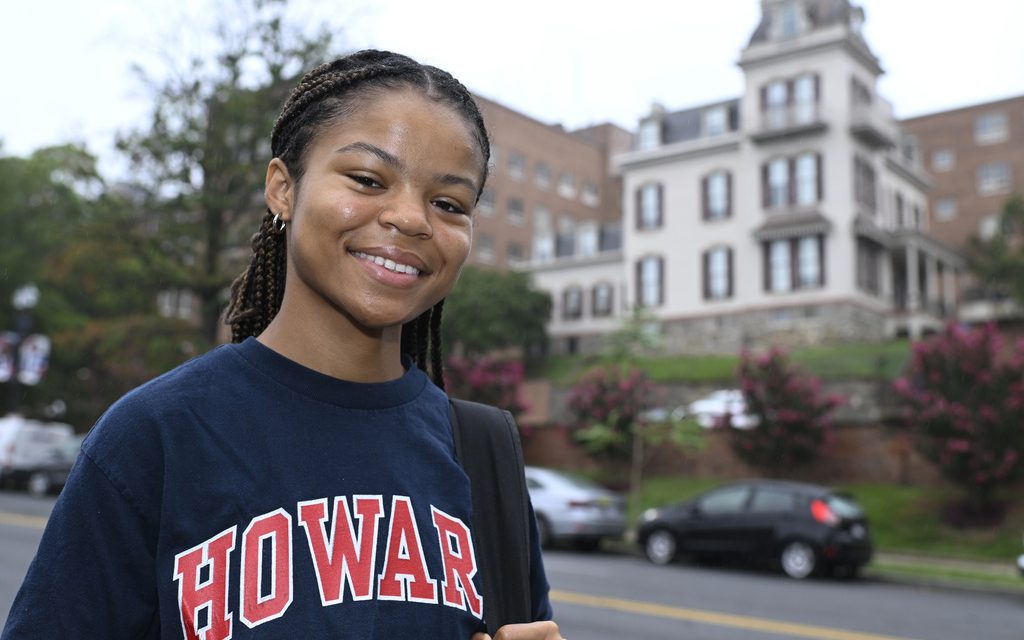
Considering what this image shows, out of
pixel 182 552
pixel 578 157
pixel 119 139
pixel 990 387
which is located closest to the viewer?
pixel 182 552

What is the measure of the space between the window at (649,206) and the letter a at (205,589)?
Answer: 40.8 metres

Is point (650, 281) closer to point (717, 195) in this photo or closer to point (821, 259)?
point (717, 195)

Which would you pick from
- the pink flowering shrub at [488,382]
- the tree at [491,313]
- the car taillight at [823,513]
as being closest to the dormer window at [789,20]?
the tree at [491,313]

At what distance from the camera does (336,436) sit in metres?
1.70

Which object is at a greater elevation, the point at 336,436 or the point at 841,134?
the point at 841,134

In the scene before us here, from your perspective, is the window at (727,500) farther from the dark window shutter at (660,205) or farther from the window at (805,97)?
the dark window shutter at (660,205)

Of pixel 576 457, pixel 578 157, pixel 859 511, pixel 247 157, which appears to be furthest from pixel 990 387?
pixel 578 157

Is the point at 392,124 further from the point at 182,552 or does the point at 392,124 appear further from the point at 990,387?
the point at 990,387

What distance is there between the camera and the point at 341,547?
63.8 inches

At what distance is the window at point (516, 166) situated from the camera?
57375mm

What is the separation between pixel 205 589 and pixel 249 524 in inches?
4.6

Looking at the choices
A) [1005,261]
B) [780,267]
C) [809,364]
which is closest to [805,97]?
[780,267]

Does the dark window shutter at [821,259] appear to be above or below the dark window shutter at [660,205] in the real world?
below

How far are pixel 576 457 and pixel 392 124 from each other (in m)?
28.8
